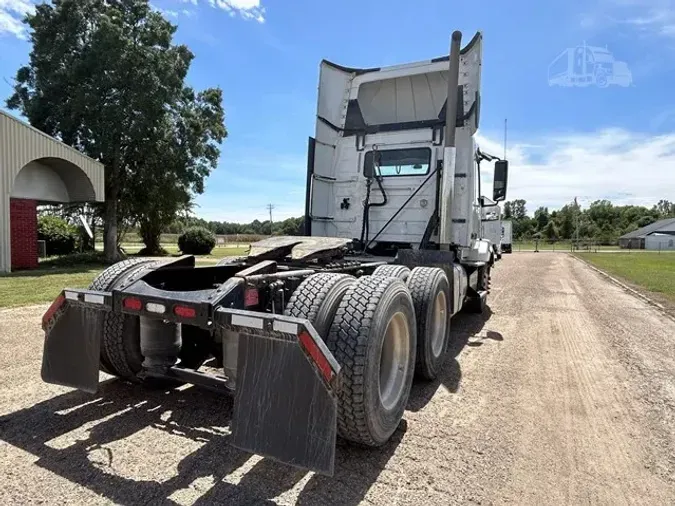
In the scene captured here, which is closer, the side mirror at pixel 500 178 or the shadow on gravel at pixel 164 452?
the shadow on gravel at pixel 164 452

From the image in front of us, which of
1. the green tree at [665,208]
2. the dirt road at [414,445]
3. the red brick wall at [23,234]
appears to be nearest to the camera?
the dirt road at [414,445]

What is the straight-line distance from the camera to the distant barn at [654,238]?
73.2 m

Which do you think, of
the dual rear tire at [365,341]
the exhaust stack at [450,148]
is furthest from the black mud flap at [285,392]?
the exhaust stack at [450,148]

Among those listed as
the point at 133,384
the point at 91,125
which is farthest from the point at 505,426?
the point at 91,125

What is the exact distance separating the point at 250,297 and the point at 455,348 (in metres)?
3.77

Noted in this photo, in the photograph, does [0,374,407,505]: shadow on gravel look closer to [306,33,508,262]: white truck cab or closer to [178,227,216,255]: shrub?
[306,33,508,262]: white truck cab

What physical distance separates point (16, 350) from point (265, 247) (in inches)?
128

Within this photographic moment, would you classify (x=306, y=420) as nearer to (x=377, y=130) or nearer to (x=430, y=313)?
(x=430, y=313)

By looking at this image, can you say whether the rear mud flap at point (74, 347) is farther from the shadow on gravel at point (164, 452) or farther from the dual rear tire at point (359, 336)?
the dual rear tire at point (359, 336)

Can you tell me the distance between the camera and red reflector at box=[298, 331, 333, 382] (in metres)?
2.41

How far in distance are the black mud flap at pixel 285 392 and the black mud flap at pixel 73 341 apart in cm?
133

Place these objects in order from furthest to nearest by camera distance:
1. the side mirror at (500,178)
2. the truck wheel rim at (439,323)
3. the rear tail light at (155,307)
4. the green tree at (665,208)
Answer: the green tree at (665,208)
the side mirror at (500,178)
the truck wheel rim at (439,323)
the rear tail light at (155,307)

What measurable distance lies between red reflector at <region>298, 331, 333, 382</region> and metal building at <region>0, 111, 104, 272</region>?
15.8 meters

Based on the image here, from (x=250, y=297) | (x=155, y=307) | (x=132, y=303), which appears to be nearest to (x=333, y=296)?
(x=250, y=297)
